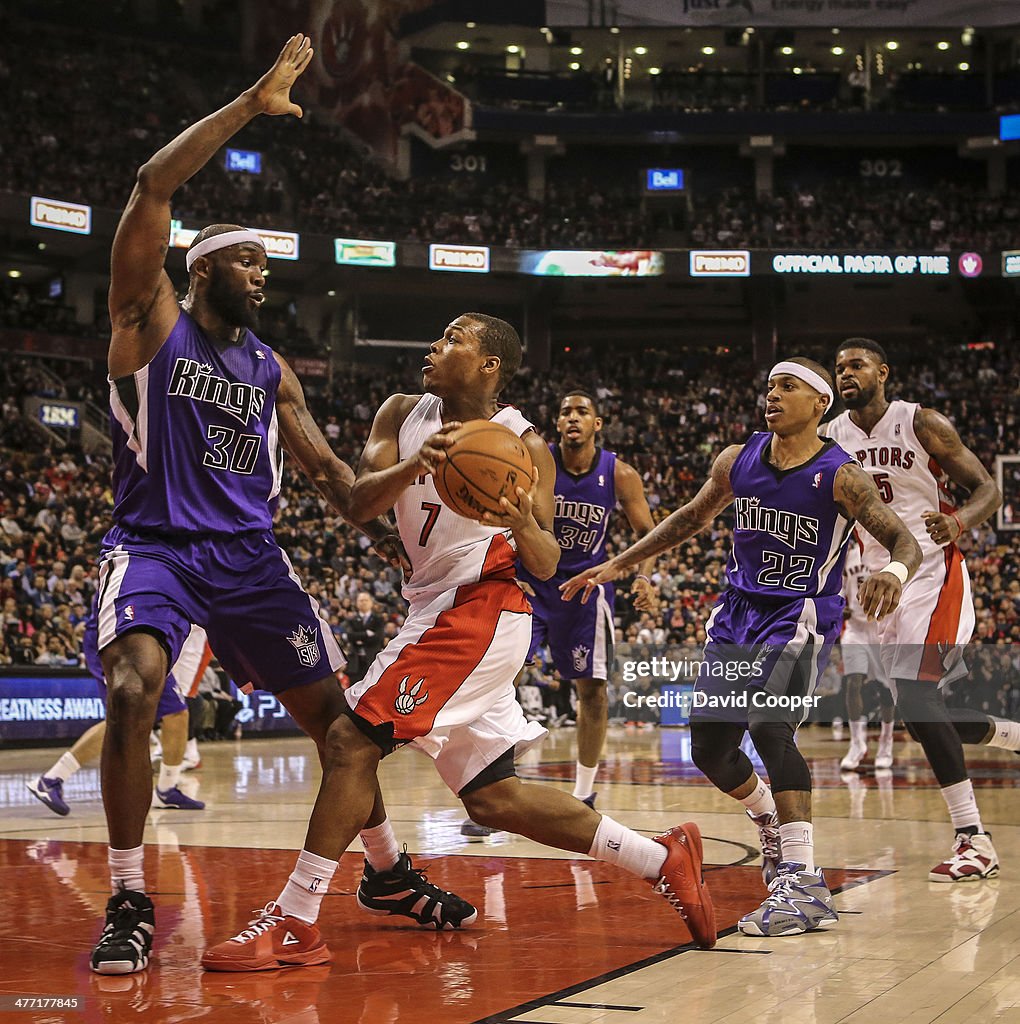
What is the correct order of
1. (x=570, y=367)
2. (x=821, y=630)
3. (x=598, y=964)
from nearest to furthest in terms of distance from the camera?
(x=598, y=964)
(x=821, y=630)
(x=570, y=367)

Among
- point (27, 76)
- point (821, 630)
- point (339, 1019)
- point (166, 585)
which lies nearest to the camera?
point (339, 1019)

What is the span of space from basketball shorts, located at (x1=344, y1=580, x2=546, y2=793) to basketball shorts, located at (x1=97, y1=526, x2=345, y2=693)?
43 cm

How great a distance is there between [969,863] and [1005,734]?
48.2 inches

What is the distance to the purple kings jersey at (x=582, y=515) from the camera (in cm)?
890

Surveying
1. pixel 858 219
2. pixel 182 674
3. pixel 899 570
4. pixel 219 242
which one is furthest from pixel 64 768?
pixel 858 219

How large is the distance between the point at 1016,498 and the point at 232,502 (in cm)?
1967

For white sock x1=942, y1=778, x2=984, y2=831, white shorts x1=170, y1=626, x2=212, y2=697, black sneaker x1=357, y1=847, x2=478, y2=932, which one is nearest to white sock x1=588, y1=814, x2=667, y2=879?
black sneaker x1=357, y1=847, x2=478, y2=932

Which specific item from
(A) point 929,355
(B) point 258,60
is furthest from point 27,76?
(A) point 929,355

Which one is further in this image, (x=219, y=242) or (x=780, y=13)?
(x=780, y=13)

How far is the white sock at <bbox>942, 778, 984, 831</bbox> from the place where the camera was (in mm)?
6250

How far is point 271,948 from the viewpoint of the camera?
13.8ft

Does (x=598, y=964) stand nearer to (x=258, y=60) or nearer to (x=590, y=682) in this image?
(x=590, y=682)

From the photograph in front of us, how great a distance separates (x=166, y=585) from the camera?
15.3 ft

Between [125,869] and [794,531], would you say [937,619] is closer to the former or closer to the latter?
[794,531]
